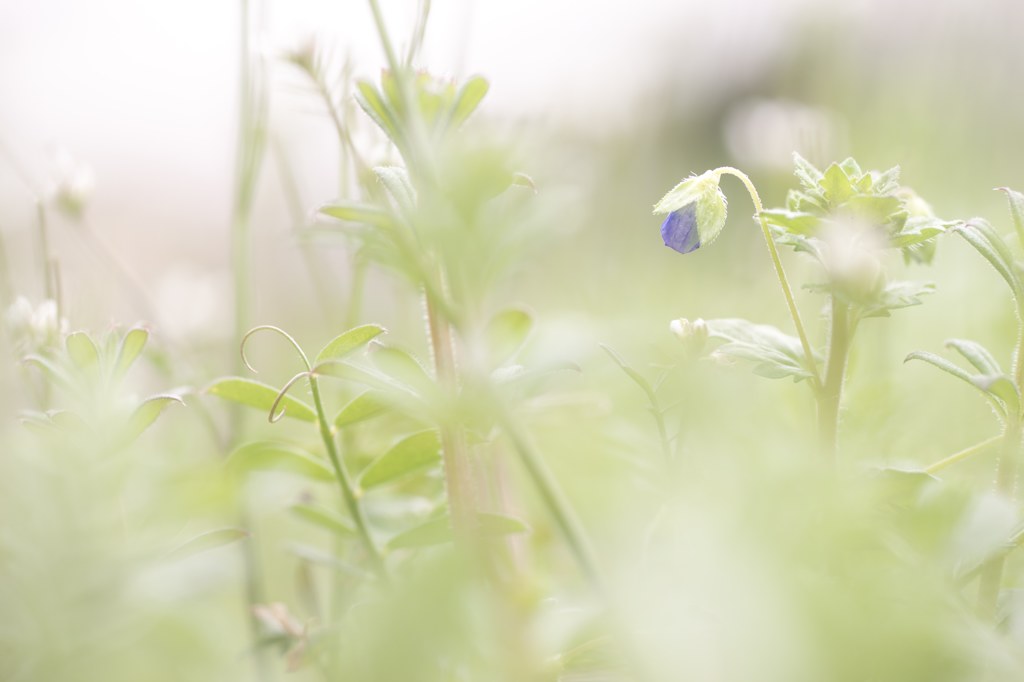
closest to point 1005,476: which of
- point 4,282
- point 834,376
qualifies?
point 834,376

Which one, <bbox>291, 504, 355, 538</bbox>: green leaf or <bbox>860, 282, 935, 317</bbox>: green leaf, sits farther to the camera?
<bbox>291, 504, 355, 538</bbox>: green leaf

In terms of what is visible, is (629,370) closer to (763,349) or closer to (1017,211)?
(763,349)

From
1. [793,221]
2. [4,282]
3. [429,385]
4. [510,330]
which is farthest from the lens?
[4,282]

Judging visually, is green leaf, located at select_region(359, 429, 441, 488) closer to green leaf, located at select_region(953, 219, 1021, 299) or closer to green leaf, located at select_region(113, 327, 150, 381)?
green leaf, located at select_region(113, 327, 150, 381)

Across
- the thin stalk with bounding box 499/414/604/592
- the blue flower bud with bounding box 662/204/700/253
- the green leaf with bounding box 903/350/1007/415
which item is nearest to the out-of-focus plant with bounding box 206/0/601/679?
the thin stalk with bounding box 499/414/604/592

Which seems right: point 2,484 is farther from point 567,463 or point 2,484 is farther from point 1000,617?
point 1000,617

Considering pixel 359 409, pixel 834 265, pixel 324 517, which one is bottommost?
pixel 324 517
